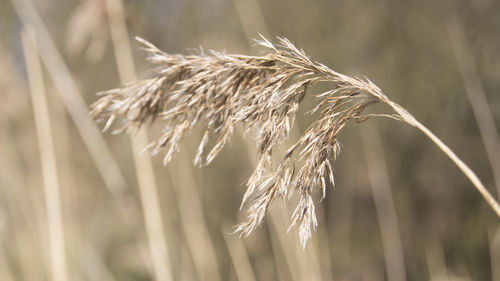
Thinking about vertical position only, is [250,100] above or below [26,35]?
below

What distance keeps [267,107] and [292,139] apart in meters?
0.96

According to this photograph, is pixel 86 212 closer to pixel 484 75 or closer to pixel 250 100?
pixel 484 75

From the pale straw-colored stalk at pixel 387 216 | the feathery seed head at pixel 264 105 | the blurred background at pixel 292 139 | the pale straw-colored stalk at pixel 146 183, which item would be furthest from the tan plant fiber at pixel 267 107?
the pale straw-colored stalk at pixel 387 216

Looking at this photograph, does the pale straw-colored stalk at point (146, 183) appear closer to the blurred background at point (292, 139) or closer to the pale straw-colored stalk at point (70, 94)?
the blurred background at point (292, 139)

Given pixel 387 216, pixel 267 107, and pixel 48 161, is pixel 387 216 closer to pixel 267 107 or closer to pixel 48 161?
pixel 48 161

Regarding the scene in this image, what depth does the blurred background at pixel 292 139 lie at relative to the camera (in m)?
1.86

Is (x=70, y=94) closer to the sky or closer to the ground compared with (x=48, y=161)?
closer to the sky

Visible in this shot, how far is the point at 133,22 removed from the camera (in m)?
1.53

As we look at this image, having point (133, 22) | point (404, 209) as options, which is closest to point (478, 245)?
point (404, 209)

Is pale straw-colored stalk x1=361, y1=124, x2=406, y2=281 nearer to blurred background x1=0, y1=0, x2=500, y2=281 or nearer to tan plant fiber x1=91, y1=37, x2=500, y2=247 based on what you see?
blurred background x1=0, y1=0, x2=500, y2=281

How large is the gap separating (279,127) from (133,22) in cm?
93

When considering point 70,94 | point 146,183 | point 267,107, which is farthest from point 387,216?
point 267,107

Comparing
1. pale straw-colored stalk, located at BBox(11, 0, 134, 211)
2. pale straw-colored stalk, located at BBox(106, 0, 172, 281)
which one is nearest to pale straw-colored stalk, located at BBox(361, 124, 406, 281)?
pale straw-colored stalk, located at BBox(106, 0, 172, 281)

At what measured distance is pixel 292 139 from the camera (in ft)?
5.68
